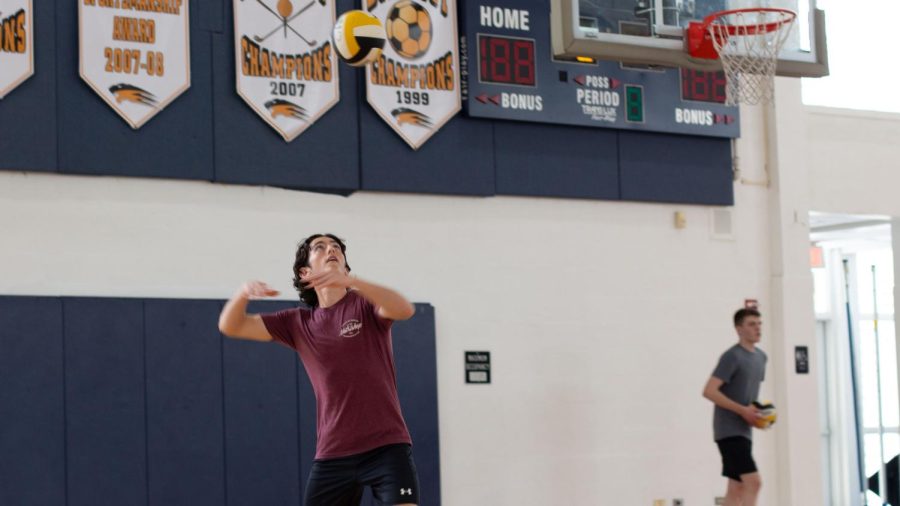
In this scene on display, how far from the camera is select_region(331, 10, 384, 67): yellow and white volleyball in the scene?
8.43m

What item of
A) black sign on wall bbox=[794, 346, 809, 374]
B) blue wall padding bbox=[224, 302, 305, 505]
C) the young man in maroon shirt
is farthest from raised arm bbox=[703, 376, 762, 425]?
the young man in maroon shirt

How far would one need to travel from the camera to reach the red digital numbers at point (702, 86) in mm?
11117

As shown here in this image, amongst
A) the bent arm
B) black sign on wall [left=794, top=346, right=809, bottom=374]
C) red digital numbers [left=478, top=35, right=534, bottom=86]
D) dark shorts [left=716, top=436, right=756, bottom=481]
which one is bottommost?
dark shorts [left=716, top=436, right=756, bottom=481]

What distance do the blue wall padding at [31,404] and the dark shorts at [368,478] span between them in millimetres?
3389

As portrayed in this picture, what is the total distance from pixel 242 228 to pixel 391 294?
4.27 m

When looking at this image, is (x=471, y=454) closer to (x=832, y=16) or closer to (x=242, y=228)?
(x=242, y=228)

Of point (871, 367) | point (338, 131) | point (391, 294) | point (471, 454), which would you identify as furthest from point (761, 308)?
point (391, 294)

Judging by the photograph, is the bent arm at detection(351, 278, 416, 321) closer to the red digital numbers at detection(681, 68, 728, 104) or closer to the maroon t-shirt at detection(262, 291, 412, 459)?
the maroon t-shirt at detection(262, 291, 412, 459)

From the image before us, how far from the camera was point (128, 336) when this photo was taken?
29.3 ft

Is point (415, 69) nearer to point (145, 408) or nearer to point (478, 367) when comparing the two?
point (478, 367)

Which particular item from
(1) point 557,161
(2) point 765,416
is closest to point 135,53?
(1) point 557,161

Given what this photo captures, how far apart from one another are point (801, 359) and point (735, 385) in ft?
7.01

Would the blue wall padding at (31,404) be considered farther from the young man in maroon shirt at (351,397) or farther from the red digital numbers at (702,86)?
the red digital numbers at (702,86)

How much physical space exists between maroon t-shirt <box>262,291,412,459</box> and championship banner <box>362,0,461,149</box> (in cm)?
432
